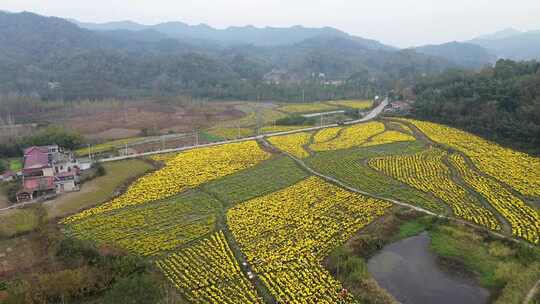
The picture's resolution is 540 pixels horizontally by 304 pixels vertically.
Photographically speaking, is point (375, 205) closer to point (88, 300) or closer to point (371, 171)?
point (371, 171)

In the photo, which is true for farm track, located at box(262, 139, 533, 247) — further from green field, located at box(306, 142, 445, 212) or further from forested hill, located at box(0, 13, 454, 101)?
forested hill, located at box(0, 13, 454, 101)

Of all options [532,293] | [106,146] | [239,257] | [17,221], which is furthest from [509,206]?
[106,146]

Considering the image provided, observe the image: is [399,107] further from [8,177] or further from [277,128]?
[8,177]

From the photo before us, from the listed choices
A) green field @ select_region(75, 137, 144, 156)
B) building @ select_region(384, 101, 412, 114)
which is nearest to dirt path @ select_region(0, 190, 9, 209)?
green field @ select_region(75, 137, 144, 156)

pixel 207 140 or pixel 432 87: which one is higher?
pixel 432 87

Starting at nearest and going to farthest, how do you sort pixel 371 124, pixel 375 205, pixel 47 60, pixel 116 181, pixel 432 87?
1. pixel 375 205
2. pixel 116 181
3. pixel 371 124
4. pixel 432 87
5. pixel 47 60

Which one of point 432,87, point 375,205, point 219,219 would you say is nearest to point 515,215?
point 375,205
